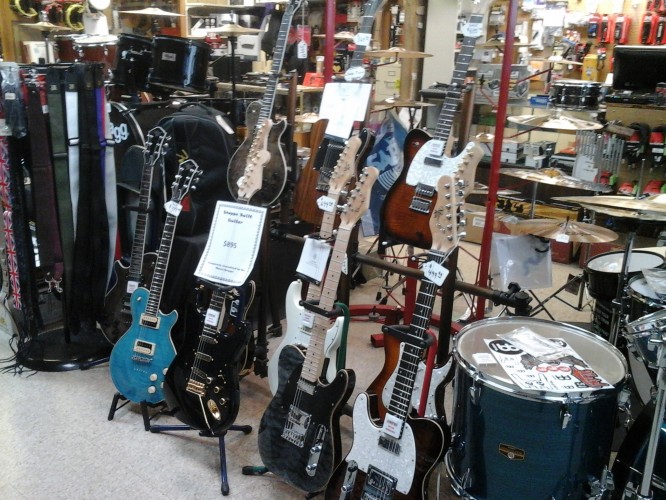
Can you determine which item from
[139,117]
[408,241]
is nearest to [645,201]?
[408,241]

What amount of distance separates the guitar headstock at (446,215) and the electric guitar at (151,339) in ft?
3.45

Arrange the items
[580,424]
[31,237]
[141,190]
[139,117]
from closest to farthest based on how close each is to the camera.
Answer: [580,424] < [141,190] < [31,237] < [139,117]

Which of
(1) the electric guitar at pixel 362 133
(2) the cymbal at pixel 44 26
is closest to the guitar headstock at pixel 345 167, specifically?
(1) the electric guitar at pixel 362 133

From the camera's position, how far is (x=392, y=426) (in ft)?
5.65

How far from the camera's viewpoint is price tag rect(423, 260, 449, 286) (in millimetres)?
1701

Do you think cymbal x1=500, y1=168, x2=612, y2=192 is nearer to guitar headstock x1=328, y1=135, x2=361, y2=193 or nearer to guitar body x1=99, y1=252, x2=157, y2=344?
guitar headstock x1=328, y1=135, x2=361, y2=193

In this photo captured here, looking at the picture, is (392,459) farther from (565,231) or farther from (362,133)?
(565,231)

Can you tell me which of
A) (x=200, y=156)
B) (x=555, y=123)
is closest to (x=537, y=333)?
(x=200, y=156)

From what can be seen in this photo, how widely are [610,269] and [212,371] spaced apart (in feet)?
5.96

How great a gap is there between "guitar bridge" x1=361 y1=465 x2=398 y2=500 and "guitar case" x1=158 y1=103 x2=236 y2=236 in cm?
141

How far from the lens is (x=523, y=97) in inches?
174

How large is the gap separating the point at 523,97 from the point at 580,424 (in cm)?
332

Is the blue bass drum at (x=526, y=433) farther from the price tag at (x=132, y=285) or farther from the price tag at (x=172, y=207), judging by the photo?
the price tag at (x=132, y=285)

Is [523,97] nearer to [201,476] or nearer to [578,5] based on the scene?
[578,5]
